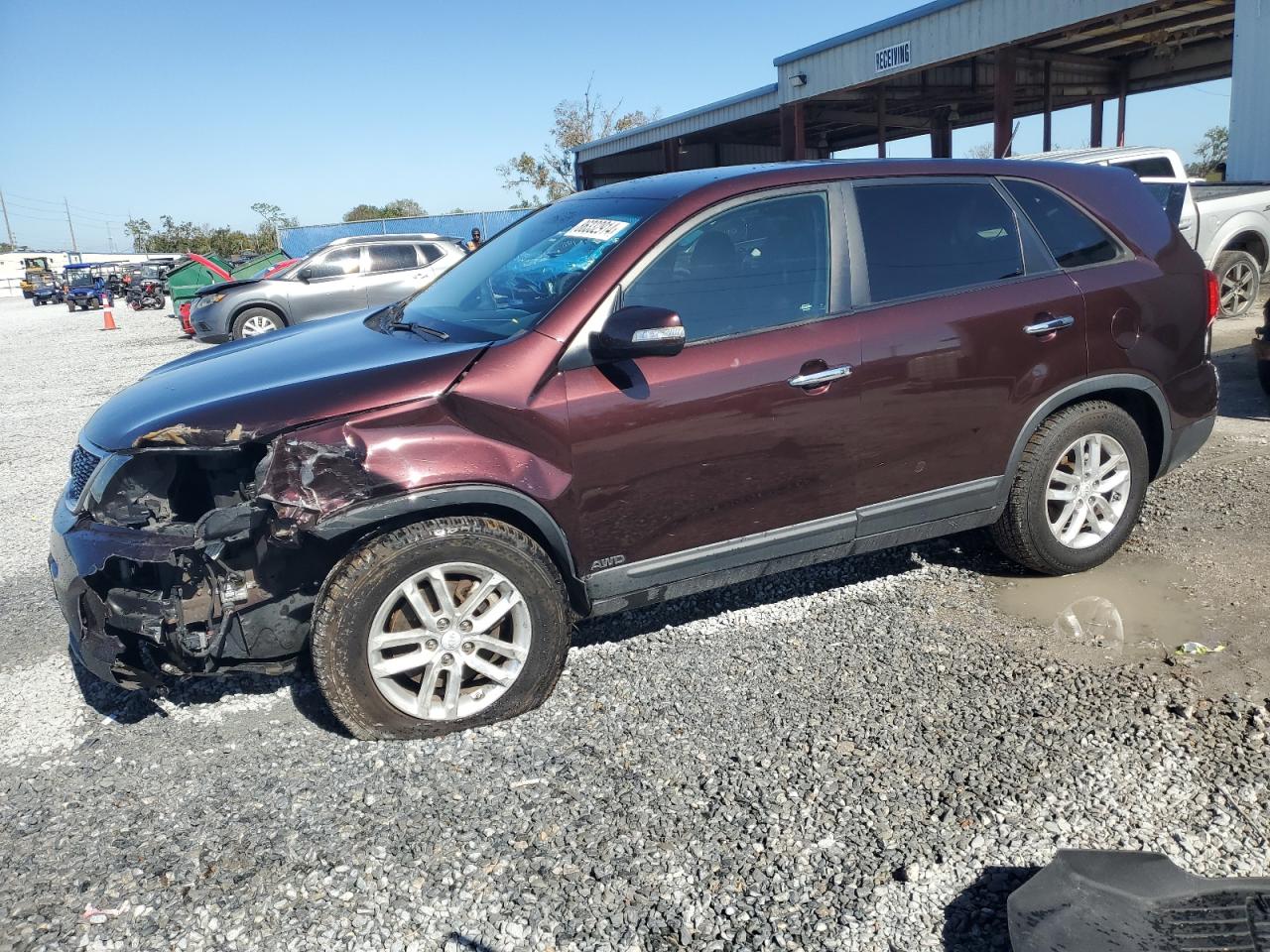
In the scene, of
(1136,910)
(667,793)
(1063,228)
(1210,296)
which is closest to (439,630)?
(667,793)

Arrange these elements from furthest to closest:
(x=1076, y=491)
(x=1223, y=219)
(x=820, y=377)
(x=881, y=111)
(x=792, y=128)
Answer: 1. (x=881, y=111)
2. (x=792, y=128)
3. (x=1223, y=219)
4. (x=1076, y=491)
5. (x=820, y=377)

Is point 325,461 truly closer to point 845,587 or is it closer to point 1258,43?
point 845,587

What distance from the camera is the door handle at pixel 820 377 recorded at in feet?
11.5

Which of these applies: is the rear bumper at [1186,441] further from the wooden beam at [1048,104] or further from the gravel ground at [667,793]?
the wooden beam at [1048,104]

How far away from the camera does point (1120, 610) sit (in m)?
4.00

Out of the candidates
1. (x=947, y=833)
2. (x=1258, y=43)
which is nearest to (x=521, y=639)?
(x=947, y=833)

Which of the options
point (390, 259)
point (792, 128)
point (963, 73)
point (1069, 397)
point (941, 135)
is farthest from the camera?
point (941, 135)

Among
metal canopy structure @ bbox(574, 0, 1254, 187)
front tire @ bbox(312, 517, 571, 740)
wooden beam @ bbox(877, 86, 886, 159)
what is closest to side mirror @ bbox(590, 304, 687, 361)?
front tire @ bbox(312, 517, 571, 740)

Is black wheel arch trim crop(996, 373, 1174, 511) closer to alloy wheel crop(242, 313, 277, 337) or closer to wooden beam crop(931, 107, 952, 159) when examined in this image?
alloy wheel crop(242, 313, 277, 337)

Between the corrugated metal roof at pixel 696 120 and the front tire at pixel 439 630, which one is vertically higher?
the corrugated metal roof at pixel 696 120

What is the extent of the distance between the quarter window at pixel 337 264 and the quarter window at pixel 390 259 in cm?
23

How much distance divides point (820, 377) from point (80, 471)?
110 inches

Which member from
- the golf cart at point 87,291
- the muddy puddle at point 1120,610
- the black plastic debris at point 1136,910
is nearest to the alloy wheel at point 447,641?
the black plastic debris at point 1136,910

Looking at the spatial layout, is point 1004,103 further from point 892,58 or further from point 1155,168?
point 1155,168
